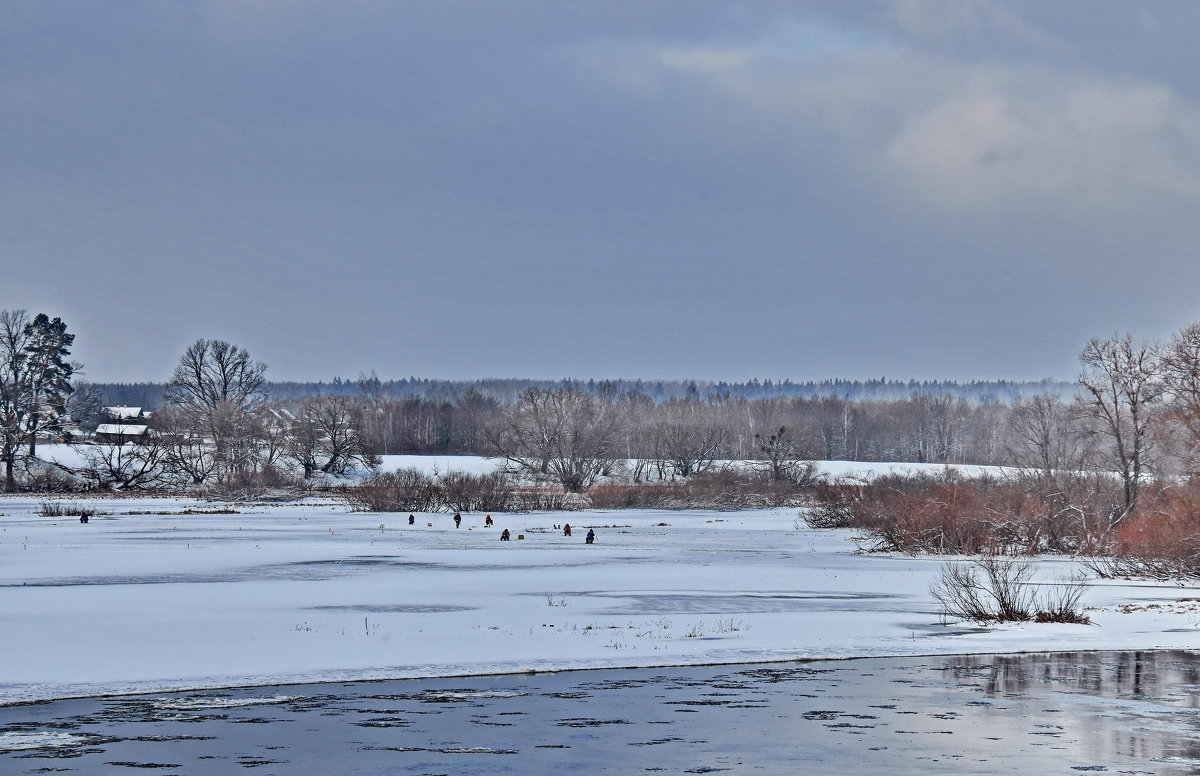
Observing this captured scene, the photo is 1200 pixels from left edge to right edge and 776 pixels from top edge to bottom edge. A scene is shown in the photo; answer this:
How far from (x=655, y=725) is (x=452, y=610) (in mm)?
9769

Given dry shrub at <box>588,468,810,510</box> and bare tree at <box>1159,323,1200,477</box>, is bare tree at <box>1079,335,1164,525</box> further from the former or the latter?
dry shrub at <box>588,468,810,510</box>

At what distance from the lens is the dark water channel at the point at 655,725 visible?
32.2 feet

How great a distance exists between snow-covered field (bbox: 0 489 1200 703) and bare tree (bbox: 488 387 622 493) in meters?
38.9

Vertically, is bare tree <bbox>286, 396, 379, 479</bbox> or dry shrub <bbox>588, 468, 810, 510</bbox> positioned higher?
bare tree <bbox>286, 396, 379, 479</bbox>

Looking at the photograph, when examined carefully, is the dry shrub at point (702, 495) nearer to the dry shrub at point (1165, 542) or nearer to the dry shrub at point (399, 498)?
the dry shrub at point (399, 498)

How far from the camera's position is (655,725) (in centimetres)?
1148

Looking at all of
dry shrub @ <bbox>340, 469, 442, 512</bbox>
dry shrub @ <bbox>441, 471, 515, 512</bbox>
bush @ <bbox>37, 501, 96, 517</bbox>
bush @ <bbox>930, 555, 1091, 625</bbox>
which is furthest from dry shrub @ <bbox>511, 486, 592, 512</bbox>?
bush @ <bbox>930, 555, 1091, 625</bbox>

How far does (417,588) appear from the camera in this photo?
24516mm

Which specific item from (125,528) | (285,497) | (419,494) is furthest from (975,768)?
(285,497)

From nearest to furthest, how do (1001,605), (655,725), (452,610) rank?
(655,725), (1001,605), (452,610)

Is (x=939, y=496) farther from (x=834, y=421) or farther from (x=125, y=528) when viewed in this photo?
(x=834, y=421)

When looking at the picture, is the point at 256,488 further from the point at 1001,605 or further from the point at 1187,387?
the point at 1001,605

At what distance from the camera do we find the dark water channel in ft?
32.2

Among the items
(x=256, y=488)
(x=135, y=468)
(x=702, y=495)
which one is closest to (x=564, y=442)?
(x=702, y=495)
